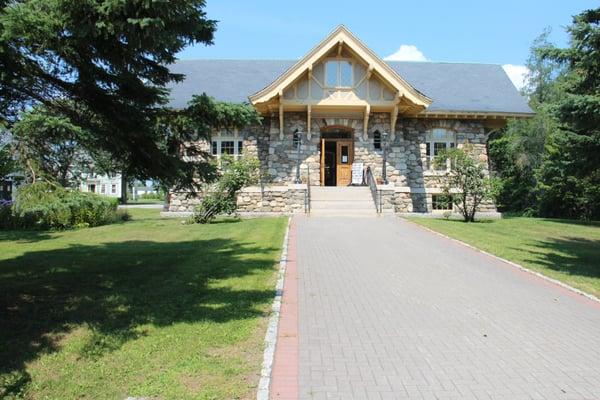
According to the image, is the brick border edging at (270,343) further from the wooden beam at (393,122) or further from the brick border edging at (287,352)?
the wooden beam at (393,122)

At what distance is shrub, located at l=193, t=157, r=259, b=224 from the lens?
18922 millimetres

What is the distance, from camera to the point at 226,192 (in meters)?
19.2

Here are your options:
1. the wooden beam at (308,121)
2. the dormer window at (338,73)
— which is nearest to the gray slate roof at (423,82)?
the wooden beam at (308,121)

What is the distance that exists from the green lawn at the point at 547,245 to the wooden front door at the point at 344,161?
18.8 ft

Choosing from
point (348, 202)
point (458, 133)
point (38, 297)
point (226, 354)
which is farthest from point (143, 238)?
point (458, 133)

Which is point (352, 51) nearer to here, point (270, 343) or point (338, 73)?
point (338, 73)

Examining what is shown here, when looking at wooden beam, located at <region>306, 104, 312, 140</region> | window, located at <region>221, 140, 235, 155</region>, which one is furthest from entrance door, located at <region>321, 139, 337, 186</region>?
window, located at <region>221, 140, 235, 155</region>

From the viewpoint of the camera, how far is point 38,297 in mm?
7367

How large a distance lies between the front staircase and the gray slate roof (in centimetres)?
588

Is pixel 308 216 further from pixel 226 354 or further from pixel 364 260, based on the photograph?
pixel 226 354

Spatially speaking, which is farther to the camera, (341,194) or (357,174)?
(357,174)

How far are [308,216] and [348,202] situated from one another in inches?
84.6

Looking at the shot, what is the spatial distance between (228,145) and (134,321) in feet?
62.9

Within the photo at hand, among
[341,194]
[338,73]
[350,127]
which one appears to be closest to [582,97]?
[341,194]
